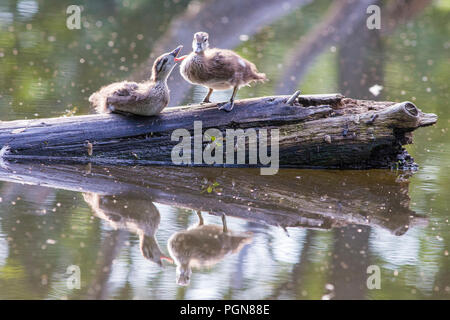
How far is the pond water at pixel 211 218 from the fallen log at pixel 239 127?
0.17 meters

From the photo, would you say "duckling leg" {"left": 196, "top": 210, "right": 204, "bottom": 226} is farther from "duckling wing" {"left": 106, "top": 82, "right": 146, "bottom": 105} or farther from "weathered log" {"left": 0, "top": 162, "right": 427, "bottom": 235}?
"duckling wing" {"left": 106, "top": 82, "right": 146, "bottom": 105}

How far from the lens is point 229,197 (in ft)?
19.6

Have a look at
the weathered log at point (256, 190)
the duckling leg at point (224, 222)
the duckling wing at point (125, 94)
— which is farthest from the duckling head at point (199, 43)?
the duckling leg at point (224, 222)

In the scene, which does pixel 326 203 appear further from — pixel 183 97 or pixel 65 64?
pixel 65 64

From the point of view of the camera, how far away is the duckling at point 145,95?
20.8ft

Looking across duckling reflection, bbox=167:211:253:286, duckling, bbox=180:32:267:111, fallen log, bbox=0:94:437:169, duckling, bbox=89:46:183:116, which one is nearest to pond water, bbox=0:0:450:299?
duckling reflection, bbox=167:211:253:286

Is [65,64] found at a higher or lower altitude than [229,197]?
higher

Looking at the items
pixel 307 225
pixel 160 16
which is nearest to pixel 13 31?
pixel 160 16

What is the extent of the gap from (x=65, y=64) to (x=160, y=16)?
3933mm

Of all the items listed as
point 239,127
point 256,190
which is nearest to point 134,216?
point 256,190

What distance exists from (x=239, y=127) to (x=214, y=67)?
0.61 meters

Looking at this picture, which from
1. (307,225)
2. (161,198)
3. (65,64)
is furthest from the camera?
(65,64)

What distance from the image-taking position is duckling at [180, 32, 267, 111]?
20.9 feet

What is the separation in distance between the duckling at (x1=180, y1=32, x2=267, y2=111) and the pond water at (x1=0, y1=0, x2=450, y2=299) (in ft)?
2.76
